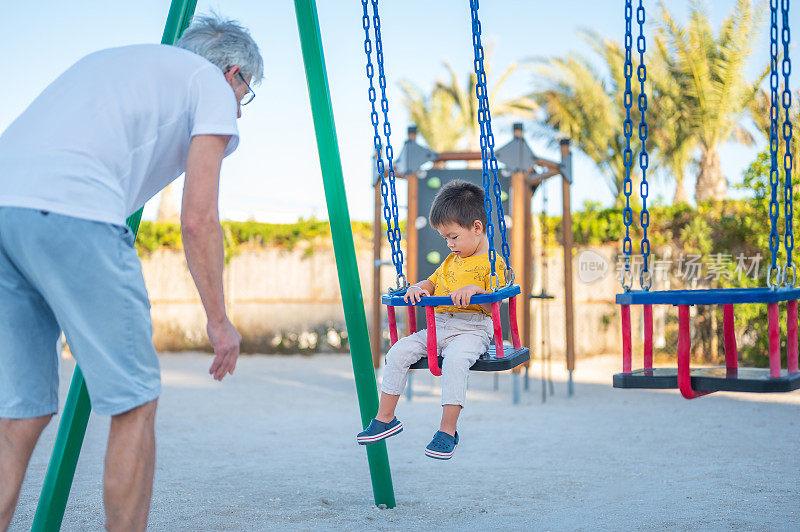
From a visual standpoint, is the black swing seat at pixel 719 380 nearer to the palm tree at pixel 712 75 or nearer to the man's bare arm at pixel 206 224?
the man's bare arm at pixel 206 224

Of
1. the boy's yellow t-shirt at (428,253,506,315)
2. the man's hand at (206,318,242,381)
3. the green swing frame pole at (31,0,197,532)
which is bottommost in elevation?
the green swing frame pole at (31,0,197,532)

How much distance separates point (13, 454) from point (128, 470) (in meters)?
0.42

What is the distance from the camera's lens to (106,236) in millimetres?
1745

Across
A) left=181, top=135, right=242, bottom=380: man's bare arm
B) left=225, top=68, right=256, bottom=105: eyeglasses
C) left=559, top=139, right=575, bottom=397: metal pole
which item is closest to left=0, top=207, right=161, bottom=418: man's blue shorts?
left=181, top=135, right=242, bottom=380: man's bare arm

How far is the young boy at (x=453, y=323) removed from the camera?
2.81 meters

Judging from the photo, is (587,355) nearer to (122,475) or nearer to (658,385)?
(658,385)

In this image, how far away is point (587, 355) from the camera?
10656 millimetres

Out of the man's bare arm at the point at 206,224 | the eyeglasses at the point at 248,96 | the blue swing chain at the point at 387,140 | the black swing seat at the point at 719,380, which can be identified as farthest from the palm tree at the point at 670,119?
the man's bare arm at the point at 206,224

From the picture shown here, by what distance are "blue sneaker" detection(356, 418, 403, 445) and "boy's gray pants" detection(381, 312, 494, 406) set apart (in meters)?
0.13

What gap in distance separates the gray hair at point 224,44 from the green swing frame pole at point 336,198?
108 centimetres

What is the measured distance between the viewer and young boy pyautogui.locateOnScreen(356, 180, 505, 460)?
9.21 ft

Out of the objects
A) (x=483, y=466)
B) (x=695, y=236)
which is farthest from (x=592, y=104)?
(x=483, y=466)

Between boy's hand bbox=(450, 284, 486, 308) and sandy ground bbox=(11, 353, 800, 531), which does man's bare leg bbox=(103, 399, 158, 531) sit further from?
sandy ground bbox=(11, 353, 800, 531)

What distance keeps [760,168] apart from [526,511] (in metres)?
6.55
